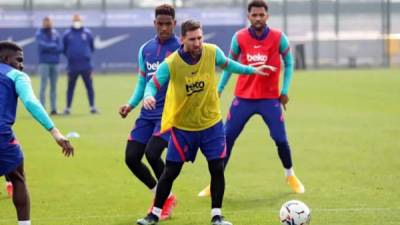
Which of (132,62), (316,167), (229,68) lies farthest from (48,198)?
(132,62)

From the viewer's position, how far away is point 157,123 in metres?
9.71

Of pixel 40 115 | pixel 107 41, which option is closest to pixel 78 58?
pixel 40 115

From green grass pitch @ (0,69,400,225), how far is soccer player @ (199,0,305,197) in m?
0.74

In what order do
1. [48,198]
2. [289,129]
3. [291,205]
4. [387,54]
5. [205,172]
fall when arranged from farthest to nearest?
[387,54]
[289,129]
[205,172]
[48,198]
[291,205]

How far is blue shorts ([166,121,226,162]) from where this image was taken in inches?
356

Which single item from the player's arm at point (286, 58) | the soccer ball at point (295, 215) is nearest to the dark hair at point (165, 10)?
the player's arm at point (286, 58)

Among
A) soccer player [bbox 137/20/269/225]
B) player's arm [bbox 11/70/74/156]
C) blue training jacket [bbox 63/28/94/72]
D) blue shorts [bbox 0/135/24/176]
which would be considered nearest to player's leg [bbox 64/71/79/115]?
blue training jacket [bbox 63/28/94/72]

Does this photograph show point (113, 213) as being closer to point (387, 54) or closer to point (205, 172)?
point (205, 172)

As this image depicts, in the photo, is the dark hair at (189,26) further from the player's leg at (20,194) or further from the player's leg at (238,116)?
the player's leg at (238,116)

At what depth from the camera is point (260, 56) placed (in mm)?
11109

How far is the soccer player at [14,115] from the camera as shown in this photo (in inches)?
310

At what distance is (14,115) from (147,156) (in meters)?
1.80

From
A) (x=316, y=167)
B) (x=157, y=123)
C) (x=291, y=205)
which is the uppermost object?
(x=157, y=123)

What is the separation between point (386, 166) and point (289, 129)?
18.7 feet
